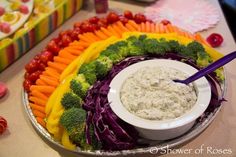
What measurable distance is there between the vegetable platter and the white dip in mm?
63

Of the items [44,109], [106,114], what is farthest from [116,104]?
[44,109]

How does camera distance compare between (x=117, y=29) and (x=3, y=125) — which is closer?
(x=3, y=125)

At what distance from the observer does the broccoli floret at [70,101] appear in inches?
43.4

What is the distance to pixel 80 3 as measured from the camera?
1.69 meters

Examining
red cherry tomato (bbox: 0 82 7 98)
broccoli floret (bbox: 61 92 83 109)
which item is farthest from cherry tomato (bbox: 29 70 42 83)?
broccoli floret (bbox: 61 92 83 109)

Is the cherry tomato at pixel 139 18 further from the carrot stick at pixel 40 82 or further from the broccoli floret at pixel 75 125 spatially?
the broccoli floret at pixel 75 125

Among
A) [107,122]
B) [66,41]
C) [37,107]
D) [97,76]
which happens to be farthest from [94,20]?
[107,122]

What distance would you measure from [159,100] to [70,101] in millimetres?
265

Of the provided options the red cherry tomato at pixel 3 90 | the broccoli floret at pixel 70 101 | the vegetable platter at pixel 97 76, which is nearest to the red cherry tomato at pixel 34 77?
the vegetable platter at pixel 97 76

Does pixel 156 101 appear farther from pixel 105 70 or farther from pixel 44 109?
pixel 44 109

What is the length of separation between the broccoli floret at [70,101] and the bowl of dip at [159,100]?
0.32ft

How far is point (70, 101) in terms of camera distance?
1.10 meters

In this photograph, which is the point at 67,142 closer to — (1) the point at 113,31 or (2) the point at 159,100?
(2) the point at 159,100

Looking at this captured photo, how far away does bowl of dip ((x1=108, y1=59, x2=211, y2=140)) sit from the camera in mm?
1015
